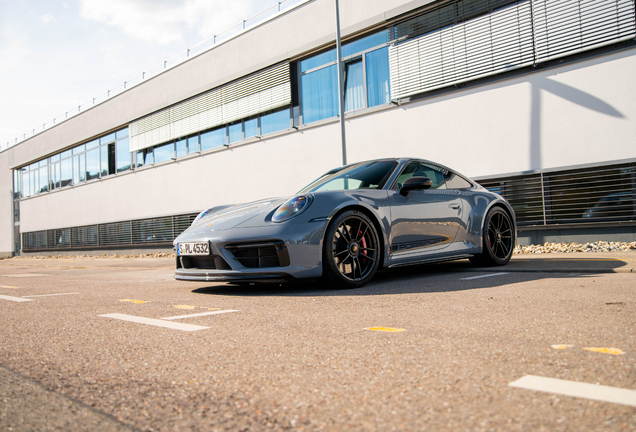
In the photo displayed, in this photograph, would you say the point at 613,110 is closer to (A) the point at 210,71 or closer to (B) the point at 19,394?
(B) the point at 19,394

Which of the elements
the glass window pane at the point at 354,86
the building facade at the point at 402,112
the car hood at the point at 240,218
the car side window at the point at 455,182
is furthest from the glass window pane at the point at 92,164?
the car side window at the point at 455,182

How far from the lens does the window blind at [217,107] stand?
16.1m

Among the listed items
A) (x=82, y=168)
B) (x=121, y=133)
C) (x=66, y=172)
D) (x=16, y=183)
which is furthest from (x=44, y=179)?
(x=121, y=133)

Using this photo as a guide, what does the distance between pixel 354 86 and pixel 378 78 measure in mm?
889

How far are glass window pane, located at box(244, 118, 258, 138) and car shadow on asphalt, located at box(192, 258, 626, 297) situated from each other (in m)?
11.7

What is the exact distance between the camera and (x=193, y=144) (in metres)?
19.6

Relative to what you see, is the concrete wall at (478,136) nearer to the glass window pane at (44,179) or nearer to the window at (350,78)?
the window at (350,78)

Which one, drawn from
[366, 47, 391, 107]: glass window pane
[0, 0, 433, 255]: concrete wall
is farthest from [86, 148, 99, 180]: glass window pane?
[366, 47, 391, 107]: glass window pane

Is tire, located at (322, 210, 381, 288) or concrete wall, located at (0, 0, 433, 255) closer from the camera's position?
tire, located at (322, 210, 381, 288)

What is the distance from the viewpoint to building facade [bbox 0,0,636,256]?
9609mm

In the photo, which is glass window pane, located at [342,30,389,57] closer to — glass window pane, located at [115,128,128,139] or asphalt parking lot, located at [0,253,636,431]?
asphalt parking lot, located at [0,253,636,431]

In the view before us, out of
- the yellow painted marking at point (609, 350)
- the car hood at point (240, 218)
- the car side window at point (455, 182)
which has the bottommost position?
the yellow painted marking at point (609, 350)

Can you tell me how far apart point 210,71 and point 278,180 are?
5650 mm

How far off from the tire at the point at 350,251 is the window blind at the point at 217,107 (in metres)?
11.4
